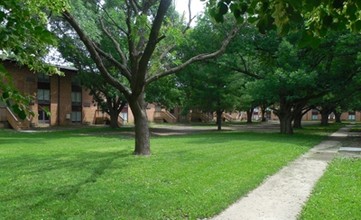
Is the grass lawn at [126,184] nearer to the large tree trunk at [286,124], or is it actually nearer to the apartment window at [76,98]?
the large tree trunk at [286,124]

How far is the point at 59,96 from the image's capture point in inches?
1898

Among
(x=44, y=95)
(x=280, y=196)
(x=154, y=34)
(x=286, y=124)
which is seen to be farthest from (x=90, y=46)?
(x=44, y=95)

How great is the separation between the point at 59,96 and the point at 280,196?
142ft

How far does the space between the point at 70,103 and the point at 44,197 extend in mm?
43237

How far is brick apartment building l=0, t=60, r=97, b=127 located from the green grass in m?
37.4

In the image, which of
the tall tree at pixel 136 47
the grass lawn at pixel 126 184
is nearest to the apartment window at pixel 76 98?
the tall tree at pixel 136 47

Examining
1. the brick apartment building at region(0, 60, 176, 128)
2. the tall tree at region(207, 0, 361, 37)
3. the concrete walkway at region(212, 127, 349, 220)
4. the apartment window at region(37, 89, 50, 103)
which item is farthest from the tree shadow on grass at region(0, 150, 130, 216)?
the apartment window at region(37, 89, 50, 103)

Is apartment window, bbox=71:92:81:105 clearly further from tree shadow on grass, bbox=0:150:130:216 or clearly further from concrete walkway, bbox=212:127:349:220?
concrete walkway, bbox=212:127:349:220

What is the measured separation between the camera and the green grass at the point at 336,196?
22.1 ft

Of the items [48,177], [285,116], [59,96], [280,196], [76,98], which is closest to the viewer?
[280,196]

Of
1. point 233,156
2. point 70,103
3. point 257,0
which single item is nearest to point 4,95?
point 257,0

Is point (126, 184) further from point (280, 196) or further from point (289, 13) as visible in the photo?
point (289, 13)

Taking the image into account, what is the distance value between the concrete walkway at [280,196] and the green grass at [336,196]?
0.21 metres

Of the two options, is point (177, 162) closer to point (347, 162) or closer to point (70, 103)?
point (347, 162)
